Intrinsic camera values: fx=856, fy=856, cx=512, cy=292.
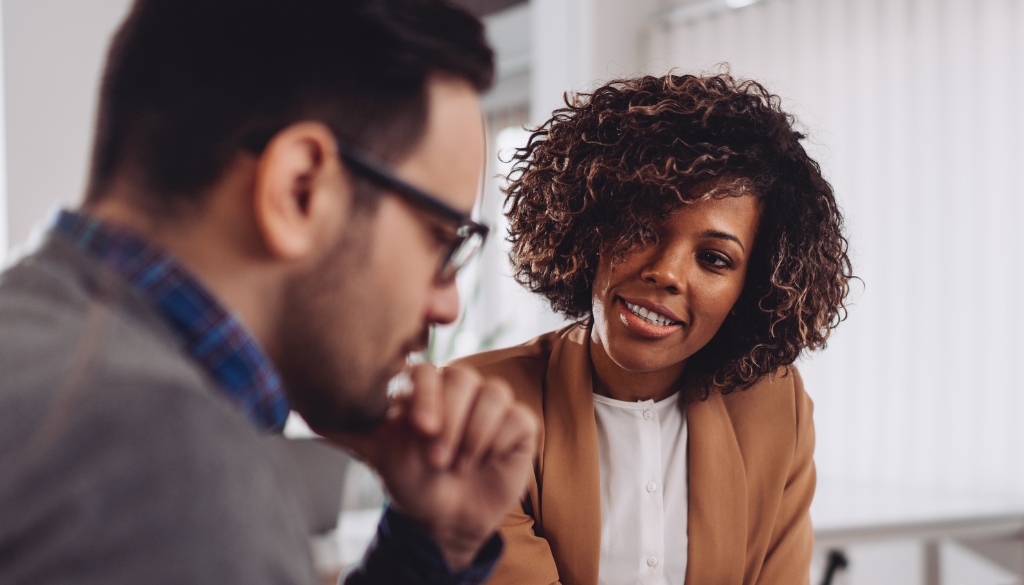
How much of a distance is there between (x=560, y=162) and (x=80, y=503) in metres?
1.11

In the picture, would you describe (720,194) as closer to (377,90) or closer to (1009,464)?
(377,90)

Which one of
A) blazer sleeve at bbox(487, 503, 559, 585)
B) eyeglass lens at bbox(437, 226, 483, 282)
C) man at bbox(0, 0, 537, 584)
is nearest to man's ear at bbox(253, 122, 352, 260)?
man at bbox(0, 0, 537, 584)

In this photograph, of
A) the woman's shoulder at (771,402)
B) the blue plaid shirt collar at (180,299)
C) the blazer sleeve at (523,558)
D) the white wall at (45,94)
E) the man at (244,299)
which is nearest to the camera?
the man at (244,299)

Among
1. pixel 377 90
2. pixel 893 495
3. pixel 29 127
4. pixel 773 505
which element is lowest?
pixel 893 495

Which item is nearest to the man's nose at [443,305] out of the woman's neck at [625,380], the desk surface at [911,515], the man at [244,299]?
the man at [244,299]

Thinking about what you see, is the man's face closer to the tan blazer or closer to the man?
the man

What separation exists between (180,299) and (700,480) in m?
0.98

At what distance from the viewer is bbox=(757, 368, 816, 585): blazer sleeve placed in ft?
4.36

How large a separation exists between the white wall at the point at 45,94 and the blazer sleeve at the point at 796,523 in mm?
2752

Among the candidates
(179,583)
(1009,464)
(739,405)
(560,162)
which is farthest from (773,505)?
(1009,464)

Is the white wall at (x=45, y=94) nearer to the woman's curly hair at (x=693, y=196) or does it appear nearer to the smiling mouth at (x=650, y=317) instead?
the woman's curly hair at (x=693, y=196)

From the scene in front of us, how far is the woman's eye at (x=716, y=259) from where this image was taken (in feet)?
4.24

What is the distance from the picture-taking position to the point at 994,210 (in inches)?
115

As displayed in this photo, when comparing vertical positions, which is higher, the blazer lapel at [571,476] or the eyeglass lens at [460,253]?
the eyeglass lens at [460,253]
